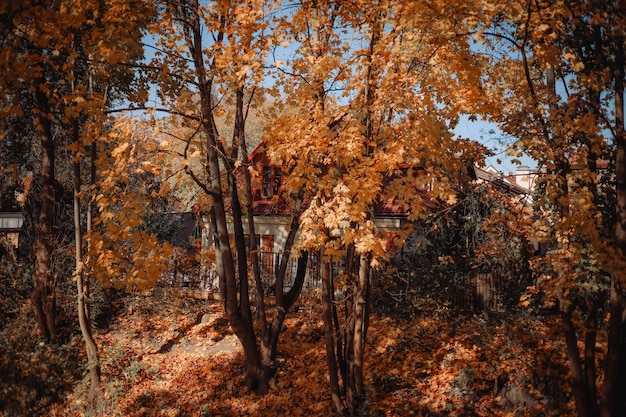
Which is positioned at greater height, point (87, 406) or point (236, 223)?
point (236, 223)

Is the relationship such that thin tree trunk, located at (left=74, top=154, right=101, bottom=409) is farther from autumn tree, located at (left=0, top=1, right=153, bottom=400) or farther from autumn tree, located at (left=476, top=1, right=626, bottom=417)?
autumn tree, located at (left=476, top=1, right=626, bottom=417)

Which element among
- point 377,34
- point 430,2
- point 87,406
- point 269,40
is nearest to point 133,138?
point 269,40

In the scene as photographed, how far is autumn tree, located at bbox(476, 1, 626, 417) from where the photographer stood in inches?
241

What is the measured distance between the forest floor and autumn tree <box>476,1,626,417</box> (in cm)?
170

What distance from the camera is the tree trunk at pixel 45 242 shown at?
10.3 metres

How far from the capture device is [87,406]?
9.76m

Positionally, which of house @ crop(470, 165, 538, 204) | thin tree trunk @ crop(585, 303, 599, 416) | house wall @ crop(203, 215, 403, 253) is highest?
house @ crop(470, 165, 538, 204)

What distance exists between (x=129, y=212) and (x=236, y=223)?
220cm

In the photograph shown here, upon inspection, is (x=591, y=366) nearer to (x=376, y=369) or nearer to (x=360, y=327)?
(x=360, y=327)

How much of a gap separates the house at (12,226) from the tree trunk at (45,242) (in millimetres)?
4066

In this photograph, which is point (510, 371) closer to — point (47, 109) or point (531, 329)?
point (531, 329)

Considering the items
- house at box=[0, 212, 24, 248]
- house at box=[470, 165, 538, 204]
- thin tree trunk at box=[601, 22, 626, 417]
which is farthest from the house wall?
thin tree trunk at box=[601, 22, 626, 417]

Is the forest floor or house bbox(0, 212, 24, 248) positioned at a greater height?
house bbox(0, 212, 24, 248)

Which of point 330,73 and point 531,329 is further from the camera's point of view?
point 531,329
